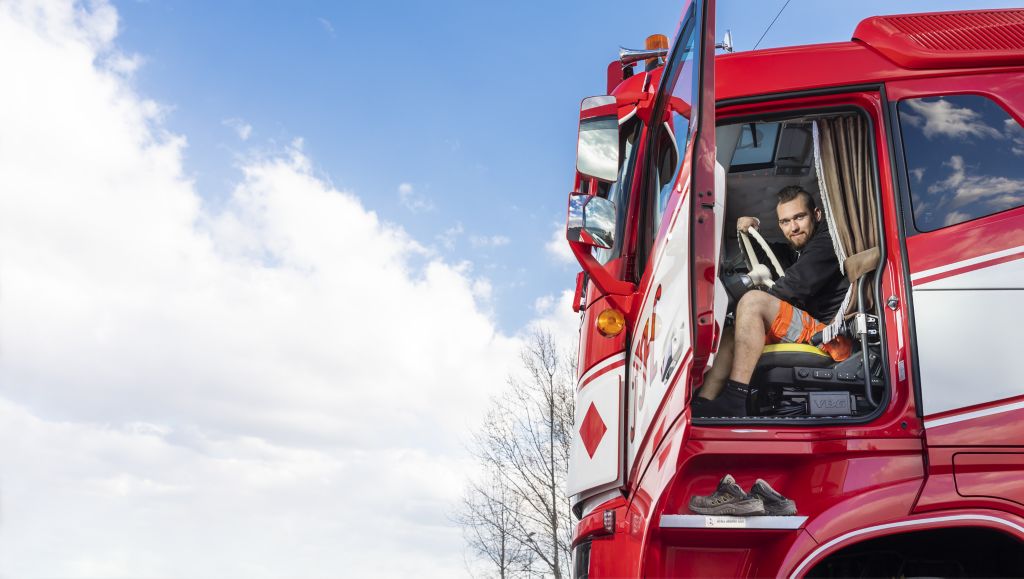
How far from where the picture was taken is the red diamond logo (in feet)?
11.1

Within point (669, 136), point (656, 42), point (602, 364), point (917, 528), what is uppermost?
point (656, 42)

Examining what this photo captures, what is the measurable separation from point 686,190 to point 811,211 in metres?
1.19

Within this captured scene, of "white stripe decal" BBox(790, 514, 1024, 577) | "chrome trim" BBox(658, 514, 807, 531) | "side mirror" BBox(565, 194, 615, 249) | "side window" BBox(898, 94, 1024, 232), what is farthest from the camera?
"side mirror" BBox(565, 194, 615, 249)

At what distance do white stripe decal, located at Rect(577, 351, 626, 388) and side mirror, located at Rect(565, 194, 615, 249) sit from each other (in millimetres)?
449

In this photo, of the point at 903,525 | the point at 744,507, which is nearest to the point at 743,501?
the point at 744,507

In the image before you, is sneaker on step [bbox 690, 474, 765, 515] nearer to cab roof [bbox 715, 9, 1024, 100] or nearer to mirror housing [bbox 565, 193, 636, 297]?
mirror housing [bbox 565, 193, 636, 297]

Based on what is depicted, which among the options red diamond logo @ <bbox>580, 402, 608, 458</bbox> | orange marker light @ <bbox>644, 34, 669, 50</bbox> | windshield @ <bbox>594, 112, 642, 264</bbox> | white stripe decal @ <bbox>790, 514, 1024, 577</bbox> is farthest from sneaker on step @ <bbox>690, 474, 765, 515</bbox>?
orange marker light @ <bbox>644, 34, 669, 50</bbox>

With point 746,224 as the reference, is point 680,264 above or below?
below

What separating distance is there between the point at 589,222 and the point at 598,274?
237 mm

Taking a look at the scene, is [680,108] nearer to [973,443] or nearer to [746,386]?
[746,386]

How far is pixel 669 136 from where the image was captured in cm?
339

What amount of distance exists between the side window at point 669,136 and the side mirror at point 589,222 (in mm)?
208

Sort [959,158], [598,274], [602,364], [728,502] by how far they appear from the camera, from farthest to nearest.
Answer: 1. [602,364]
2. [598,274]
3. [959,158]
4. [728,502]

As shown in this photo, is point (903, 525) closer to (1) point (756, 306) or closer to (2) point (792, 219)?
(1) point (756, 306)
